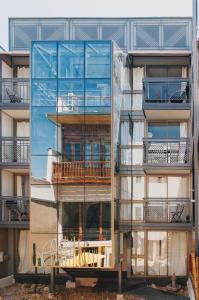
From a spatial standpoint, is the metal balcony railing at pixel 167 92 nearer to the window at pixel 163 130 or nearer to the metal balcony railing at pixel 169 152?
the window at pixel 163 130

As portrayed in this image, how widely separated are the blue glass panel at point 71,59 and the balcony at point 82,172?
3576 millimetres

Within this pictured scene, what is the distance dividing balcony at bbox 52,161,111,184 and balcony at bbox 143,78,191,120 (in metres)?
3.92

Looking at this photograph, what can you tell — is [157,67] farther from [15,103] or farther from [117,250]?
[117,250]

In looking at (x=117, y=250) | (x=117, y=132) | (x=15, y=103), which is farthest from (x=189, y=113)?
(x=15, y=103)

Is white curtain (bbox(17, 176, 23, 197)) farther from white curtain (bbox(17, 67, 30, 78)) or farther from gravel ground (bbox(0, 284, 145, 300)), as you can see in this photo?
white curtain (bbox(17, 67, 30, 78))

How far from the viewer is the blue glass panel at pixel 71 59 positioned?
14393 mm

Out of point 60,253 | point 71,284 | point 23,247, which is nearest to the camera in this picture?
point 60,253

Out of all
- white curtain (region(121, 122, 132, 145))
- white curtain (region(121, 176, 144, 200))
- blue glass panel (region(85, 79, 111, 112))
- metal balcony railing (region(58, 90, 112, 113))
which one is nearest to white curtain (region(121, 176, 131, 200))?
white curtain (region(121, 176, 144, 200))

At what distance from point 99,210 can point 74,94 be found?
4739 mm

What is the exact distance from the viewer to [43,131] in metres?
14.5

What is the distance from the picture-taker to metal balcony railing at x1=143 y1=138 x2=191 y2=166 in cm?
1706

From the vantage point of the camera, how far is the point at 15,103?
667 inches

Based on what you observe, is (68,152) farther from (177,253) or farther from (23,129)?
(177,253)

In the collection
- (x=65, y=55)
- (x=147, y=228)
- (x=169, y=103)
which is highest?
(x=65, y=55)
